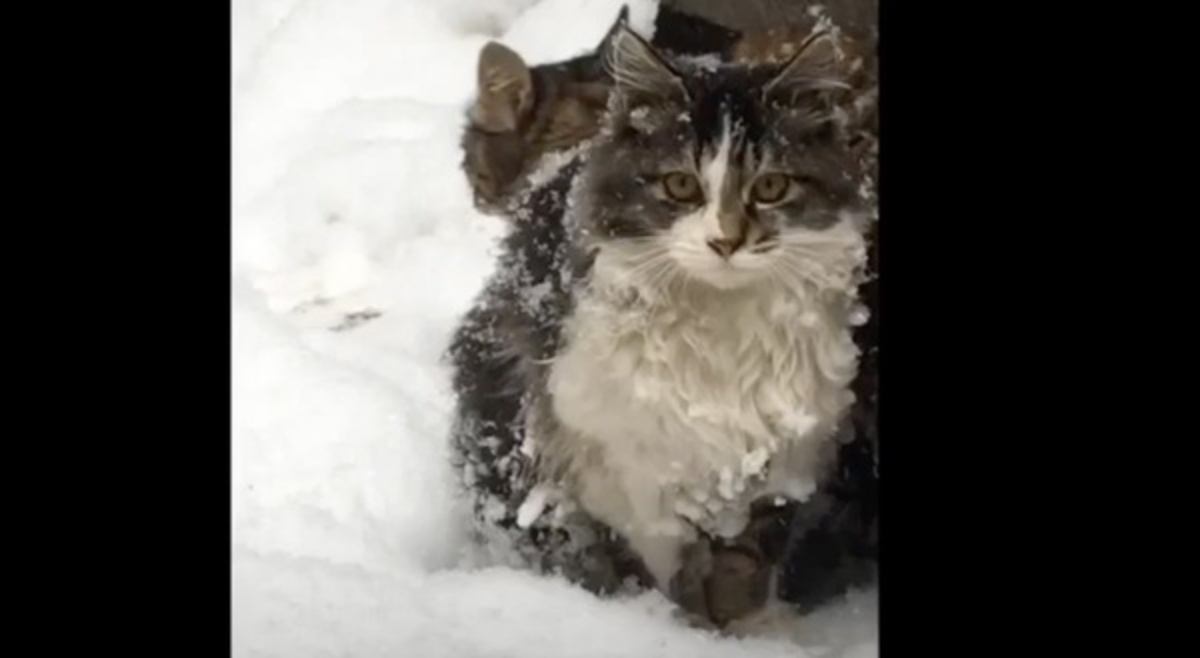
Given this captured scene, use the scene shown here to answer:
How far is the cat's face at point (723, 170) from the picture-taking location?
57.8 inches

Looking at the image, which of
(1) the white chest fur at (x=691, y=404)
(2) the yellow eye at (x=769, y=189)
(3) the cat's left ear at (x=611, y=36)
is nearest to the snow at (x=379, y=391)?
(3) the cat's left ear at (x=611, y=36)

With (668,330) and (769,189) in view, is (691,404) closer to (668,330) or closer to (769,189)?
(668,330)

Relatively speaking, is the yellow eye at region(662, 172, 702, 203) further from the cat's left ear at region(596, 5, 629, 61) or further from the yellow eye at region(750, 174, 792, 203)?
the cat's left ear at region(596, 5, 629, 61)

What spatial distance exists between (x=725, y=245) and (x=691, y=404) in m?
0.18

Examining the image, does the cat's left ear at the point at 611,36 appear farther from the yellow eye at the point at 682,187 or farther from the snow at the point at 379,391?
the yellow eye at the point at 682,187

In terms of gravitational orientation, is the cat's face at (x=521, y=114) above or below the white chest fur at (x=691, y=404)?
above

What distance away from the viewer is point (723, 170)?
1471 mm

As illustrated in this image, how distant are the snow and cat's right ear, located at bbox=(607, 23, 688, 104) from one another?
0.04 meters

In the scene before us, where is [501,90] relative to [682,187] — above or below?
above

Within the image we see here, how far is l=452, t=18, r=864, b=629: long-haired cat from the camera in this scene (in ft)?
4.90

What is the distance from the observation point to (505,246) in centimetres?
157

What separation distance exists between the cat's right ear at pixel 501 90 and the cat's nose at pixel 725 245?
0.25 m

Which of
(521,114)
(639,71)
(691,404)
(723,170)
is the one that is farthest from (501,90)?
(691,404)
